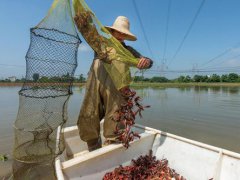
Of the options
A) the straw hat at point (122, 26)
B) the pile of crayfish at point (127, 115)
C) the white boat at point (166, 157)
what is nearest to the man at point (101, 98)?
the straw hat at point (122, 26)

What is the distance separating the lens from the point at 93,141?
2.87 m

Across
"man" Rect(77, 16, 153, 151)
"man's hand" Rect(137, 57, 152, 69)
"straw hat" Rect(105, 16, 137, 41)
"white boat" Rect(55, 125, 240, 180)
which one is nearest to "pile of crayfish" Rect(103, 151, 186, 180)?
"white boat" Rect(55, 125, 240, 180)

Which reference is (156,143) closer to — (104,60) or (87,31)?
(104,60)

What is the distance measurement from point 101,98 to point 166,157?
1205 millimetres

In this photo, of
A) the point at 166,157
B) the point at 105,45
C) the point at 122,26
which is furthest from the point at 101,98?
the point at 166,157

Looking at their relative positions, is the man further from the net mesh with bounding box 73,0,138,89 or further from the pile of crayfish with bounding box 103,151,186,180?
the pile of crayfish with bounding box 103,151,186,180

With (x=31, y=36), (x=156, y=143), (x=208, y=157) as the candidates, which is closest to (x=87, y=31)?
(x=31, y=36)

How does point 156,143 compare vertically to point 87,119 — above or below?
below

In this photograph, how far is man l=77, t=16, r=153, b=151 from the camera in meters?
2.63

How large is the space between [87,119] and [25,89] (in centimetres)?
98

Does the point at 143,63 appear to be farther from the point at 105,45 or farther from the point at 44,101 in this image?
the point at 44,101

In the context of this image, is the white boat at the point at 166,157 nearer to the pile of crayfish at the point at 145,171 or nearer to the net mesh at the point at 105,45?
the pile of crayfish at the point at 145,171

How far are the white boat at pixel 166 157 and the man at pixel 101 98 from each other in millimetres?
343

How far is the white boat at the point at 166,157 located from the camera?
1907 millimetres
